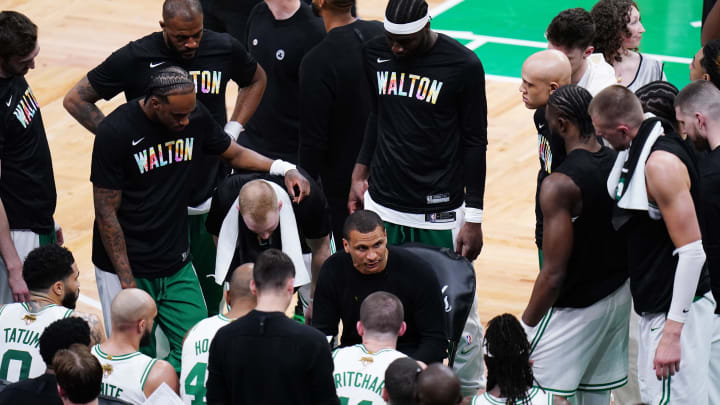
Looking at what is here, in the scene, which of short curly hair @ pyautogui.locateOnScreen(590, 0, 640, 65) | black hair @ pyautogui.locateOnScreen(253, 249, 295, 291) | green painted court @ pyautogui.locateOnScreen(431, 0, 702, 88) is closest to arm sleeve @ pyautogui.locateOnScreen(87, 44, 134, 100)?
black hair @ pyautogui.locateOnScreen(253, 249, 295, 291)

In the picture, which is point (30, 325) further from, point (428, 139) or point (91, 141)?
point (91, 141)

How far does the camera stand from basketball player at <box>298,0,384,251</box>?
6.89 metres

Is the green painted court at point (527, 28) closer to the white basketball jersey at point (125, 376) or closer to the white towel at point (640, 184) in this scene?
the white towel at point (640, 184)

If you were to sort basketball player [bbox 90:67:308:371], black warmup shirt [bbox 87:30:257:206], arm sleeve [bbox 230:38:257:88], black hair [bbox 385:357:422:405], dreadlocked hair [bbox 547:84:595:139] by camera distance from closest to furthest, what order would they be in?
black hair [bbox 385:357:422:405]
dreadlocked hair [bbox 547:84:595:139]
basketball player [bbox 90:67:308:371]
black warmup shirt [bbox 87:30:257:206]
arm sleeve [bbox 230:38:257:88]

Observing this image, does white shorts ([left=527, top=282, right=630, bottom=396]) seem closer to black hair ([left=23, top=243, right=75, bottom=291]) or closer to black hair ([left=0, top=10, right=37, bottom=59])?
black hair ([left=23, top=243, right=75, bottom=291])

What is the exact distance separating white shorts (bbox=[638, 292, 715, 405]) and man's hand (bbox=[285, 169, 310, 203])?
1927 mm

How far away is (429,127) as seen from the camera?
6.33m

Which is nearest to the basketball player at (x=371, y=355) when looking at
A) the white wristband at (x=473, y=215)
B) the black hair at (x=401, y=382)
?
the black hair at (x=401, y=382)

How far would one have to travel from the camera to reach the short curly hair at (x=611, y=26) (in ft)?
24.9

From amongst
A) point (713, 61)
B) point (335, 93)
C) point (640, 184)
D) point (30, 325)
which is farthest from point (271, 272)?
point (713, 61)

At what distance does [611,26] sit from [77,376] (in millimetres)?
4565

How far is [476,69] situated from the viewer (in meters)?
6.25

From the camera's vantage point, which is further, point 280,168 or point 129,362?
point 280,168

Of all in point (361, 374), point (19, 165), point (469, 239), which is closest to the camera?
point (361, 374)
